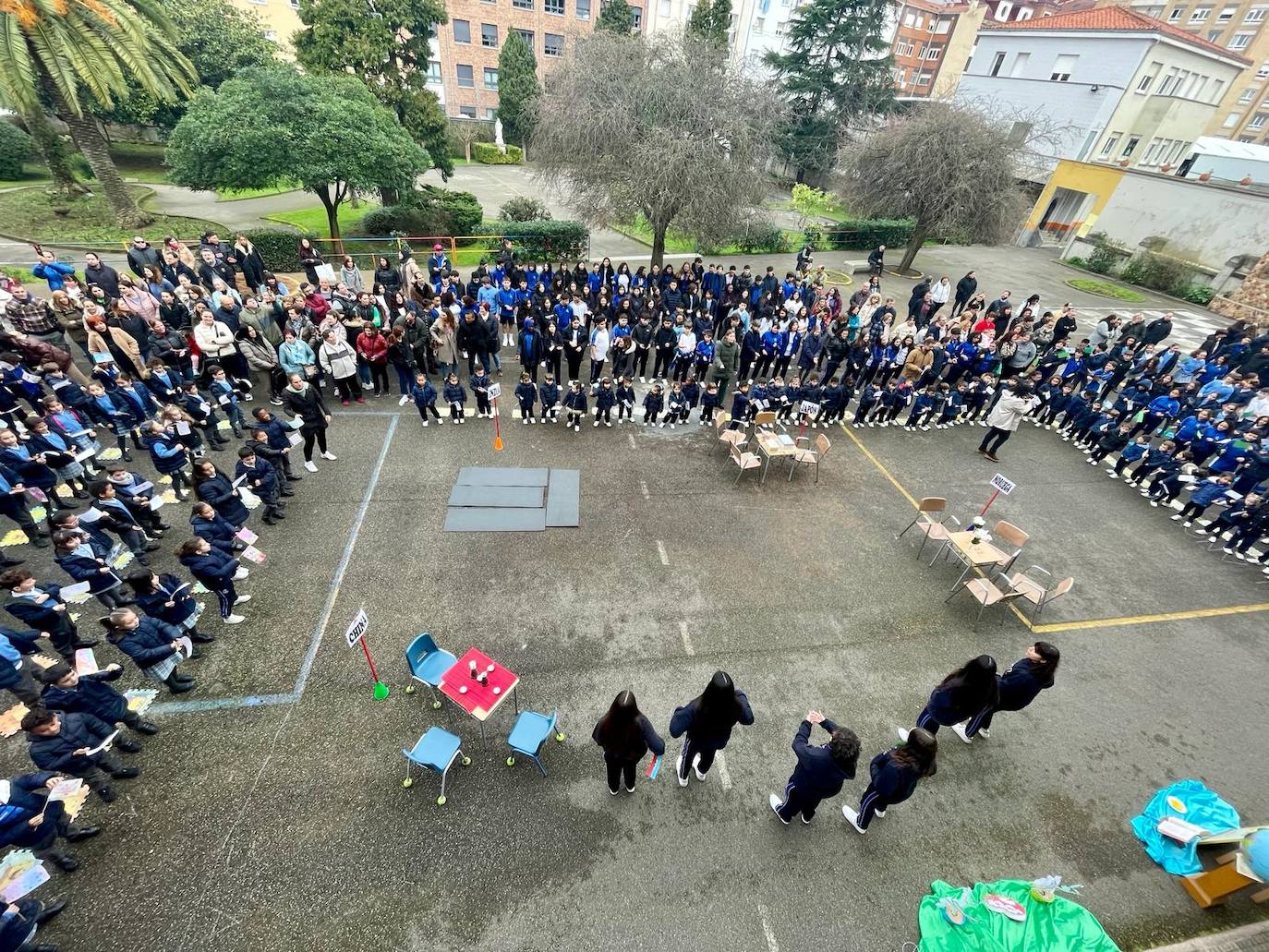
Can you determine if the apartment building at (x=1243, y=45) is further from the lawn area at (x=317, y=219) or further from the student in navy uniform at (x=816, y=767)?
the student in navy uniform at (x=816, y=767)

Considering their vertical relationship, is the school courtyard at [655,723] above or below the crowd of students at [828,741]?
below

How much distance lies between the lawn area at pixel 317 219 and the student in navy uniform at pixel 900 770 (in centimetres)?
2967

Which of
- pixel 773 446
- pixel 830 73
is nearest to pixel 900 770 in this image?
pixel 773 446

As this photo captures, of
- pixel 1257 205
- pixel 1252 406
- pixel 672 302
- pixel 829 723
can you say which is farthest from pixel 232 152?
pixel 1257 205

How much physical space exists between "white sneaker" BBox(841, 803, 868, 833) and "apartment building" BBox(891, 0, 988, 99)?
7994cm

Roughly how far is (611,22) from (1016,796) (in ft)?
176

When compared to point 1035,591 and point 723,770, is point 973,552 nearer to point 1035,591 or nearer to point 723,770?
point 1035,591

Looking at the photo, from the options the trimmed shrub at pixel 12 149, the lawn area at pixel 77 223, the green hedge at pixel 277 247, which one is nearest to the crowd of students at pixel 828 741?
the green hedge at pixel 277 247

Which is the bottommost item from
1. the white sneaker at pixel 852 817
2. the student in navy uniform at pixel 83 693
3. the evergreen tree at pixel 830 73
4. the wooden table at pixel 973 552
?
the white sneaker at pixel 852 817

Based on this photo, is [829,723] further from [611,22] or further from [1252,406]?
[611,22]

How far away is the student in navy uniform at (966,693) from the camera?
651cm

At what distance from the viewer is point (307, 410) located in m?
10.8

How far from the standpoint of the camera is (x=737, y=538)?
10.7 m

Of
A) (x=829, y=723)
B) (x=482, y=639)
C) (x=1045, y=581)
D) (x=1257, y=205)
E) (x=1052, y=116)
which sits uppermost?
(x=1052, y=116)
